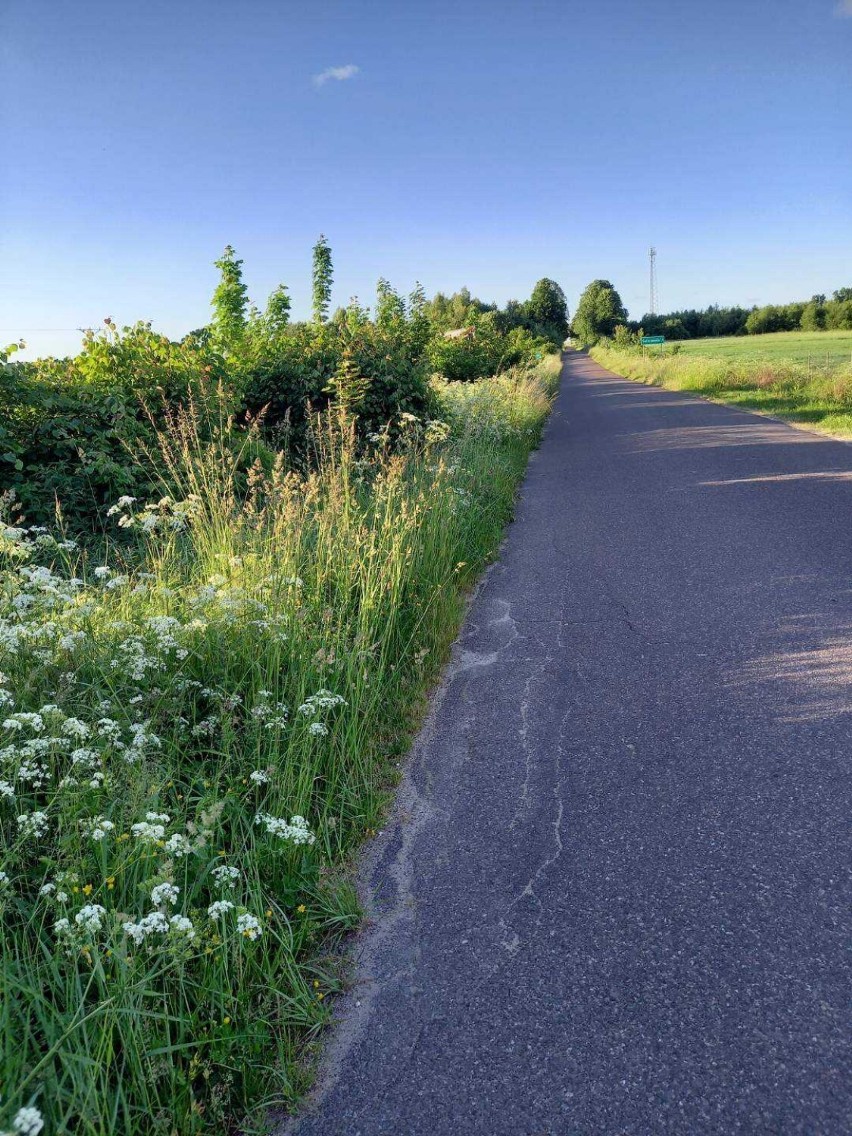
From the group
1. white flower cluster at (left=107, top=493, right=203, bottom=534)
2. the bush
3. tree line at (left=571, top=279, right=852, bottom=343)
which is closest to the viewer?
white flower cluster at (left=107, top=493, right=203, bottom=534)

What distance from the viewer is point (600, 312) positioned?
10881 centimetres

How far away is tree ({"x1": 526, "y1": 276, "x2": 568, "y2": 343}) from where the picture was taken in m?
90.8

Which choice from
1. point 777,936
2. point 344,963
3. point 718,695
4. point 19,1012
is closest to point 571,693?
point 718,695

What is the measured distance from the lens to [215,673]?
3525 millimetres

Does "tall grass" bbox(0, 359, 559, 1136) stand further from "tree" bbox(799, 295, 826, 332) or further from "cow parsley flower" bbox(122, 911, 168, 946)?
"tree" bbox(799, 295, 826, 332)

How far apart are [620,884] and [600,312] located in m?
116

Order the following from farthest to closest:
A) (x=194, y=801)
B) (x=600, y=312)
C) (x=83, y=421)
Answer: (x=600, y=312) < (x=83, y=421) < (x=194, y=801)

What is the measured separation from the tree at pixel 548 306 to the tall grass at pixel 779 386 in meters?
61.5

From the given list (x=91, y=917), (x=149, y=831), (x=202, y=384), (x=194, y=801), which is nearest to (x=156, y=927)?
(x=91, y=917)

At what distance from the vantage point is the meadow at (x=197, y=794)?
6.19ft

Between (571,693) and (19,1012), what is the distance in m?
2.93

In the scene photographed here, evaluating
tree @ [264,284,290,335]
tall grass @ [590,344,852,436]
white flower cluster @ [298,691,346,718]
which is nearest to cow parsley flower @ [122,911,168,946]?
white flower cluster @ [298,691,346,718]

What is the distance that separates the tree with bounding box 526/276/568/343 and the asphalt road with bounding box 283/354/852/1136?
281 feet

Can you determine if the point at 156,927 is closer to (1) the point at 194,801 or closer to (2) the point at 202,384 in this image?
(1) the point at 194,801
